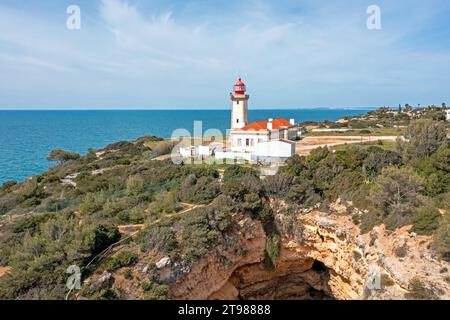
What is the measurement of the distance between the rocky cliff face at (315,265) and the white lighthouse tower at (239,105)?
16.4 meters

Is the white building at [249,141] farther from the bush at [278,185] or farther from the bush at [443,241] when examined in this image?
the bush at [443,241]

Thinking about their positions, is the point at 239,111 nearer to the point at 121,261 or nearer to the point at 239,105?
the point at 239,105

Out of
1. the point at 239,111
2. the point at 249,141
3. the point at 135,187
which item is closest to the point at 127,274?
the point at 135,187

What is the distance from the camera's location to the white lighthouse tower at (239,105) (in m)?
34.7

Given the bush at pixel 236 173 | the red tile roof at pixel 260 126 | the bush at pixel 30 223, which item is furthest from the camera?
the red tile roof at pixel 260 126

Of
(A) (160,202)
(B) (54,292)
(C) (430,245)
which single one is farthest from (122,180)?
(C) (430,245)

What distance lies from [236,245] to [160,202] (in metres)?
4.73

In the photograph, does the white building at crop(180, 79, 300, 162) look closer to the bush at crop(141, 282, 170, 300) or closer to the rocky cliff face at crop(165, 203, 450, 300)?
the rocky cliff face at crop(165, 203, 450, 300)

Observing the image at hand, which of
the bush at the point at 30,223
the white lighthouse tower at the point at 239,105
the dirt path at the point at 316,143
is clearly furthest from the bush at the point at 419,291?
the white lighthouse tower at the point at 239,105

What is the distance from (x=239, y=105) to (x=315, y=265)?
18455 mm

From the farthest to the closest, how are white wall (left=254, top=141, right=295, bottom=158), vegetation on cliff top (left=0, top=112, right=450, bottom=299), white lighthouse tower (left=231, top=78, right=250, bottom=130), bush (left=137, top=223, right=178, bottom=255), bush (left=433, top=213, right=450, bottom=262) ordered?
1. white lighthouse tower (left=231, top=78, right=250, bottom=130)
2. white wall (left=254, top=141, right=295, bottom=158)
3. bush (left=137, top=223, right=178, bottom=255)
4. vegetation on cliff top (left=0, top=112, right=450, bottom=299)
5. bush (left=433, top=213, right=450, bottom=262)

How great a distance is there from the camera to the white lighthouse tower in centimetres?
3466

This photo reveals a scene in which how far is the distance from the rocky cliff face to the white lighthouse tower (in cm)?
1639

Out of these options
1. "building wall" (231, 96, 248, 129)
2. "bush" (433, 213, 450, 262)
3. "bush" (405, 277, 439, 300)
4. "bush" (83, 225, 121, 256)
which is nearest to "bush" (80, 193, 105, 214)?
"bush" (83, 225, 121, 256)
